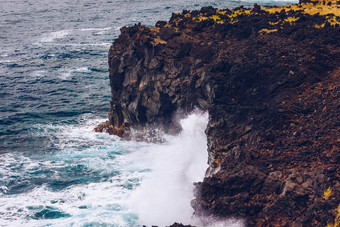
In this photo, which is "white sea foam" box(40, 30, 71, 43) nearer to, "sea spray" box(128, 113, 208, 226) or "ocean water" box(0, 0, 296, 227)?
"ocean water" box(0, 0, 296, 227)

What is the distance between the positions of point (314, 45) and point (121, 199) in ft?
85.3

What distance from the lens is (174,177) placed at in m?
48.3

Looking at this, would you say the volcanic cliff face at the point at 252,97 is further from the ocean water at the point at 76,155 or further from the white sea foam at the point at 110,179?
the white sea foam at the point at 110,179

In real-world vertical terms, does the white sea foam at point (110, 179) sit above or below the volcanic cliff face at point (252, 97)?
below

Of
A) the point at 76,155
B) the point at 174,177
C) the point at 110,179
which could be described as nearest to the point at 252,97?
Result: the point at 174,177

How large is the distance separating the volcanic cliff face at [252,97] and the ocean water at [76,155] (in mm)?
3217

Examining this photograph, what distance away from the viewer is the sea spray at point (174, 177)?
41219mm

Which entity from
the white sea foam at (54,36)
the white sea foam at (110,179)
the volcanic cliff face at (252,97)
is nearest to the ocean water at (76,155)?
the white sea foam at (110,179)

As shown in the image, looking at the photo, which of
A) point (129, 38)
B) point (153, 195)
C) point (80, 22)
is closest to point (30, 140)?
point (129, 38)

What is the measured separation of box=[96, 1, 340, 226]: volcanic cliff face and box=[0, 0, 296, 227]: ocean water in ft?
10.6

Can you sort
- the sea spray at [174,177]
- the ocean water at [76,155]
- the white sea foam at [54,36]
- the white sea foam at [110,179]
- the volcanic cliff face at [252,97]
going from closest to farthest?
the volcanic cliff face at [252,97] → the sea spray at [174,177] → the white sea foam at [110,179] → the ocean water at [76,155] → the white sea foam at [54,36]

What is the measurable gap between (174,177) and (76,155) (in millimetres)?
14959

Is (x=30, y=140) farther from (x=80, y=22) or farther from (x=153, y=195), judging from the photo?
(x=80, y=22)

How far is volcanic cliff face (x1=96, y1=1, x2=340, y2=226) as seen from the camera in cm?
3212
